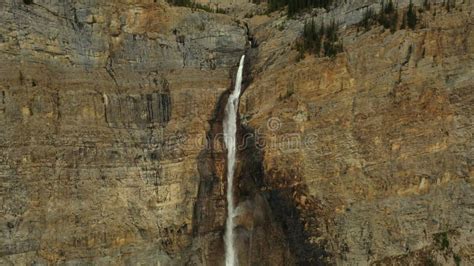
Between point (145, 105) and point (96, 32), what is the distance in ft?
15.5

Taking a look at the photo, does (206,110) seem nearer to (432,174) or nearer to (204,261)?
(204,261)

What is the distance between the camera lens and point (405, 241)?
24.9 metres

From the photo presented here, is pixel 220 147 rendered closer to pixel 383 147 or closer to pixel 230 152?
pixel 230 152

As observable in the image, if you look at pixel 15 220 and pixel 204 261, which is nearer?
pixel 15 220

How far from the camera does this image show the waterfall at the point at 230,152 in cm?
2755

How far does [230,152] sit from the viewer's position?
94.8 ft

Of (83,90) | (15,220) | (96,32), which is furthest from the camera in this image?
(96,32)

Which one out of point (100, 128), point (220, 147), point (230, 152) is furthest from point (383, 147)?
point (100, 128)

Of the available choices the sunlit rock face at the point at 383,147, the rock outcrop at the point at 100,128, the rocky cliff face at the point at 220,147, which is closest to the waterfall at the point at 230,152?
the rocky cliff face at the point at 220,147

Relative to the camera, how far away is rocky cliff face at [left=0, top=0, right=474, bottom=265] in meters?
24.5

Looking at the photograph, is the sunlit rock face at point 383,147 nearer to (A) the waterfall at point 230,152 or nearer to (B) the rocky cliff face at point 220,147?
(B) the rocky cliff face at point 220,147

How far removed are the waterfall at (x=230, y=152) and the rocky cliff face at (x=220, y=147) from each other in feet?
1.36

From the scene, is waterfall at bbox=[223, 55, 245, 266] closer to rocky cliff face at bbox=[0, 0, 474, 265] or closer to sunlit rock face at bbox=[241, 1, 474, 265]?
rocky cliff face at bbox=[0, 0, 474, 265]

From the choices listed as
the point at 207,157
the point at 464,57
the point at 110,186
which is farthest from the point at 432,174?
the point at 110,186
